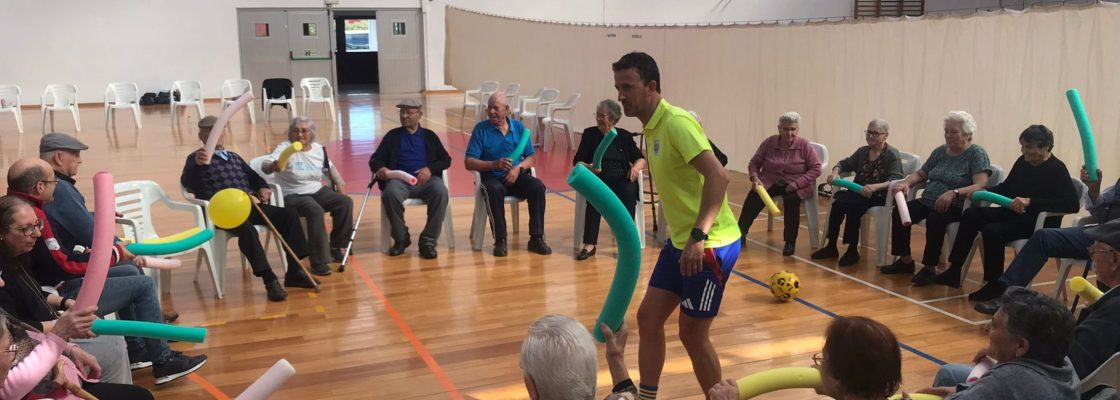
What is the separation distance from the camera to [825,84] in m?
9.32

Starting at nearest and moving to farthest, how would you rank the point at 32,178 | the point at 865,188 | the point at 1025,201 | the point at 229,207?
the point at 32,178
the point at 229,207
the point at 1025,201
the point at 865,188

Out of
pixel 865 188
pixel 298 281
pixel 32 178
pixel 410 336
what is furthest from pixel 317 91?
pixel 32 178

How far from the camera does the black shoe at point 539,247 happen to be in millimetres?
7023

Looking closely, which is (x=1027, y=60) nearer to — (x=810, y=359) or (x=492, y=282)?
(x=810, y=359)

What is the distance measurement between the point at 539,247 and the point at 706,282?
3.81 meters

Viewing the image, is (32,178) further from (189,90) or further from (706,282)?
(189,90)

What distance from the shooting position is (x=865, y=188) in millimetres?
6504

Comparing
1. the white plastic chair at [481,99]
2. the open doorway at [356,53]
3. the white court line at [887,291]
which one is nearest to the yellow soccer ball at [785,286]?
the white court line at [887,291]

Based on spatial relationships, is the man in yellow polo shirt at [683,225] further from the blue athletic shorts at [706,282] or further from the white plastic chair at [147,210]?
the white plastic chair at [147,210]

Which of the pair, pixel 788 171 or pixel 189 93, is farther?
pixel 189 93

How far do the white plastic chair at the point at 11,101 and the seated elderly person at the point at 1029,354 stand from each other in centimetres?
1614

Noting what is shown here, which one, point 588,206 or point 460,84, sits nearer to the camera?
point 588,206

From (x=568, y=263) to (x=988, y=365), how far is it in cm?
416

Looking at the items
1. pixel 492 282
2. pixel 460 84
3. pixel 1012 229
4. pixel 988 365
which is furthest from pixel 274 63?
pixel 988 365
